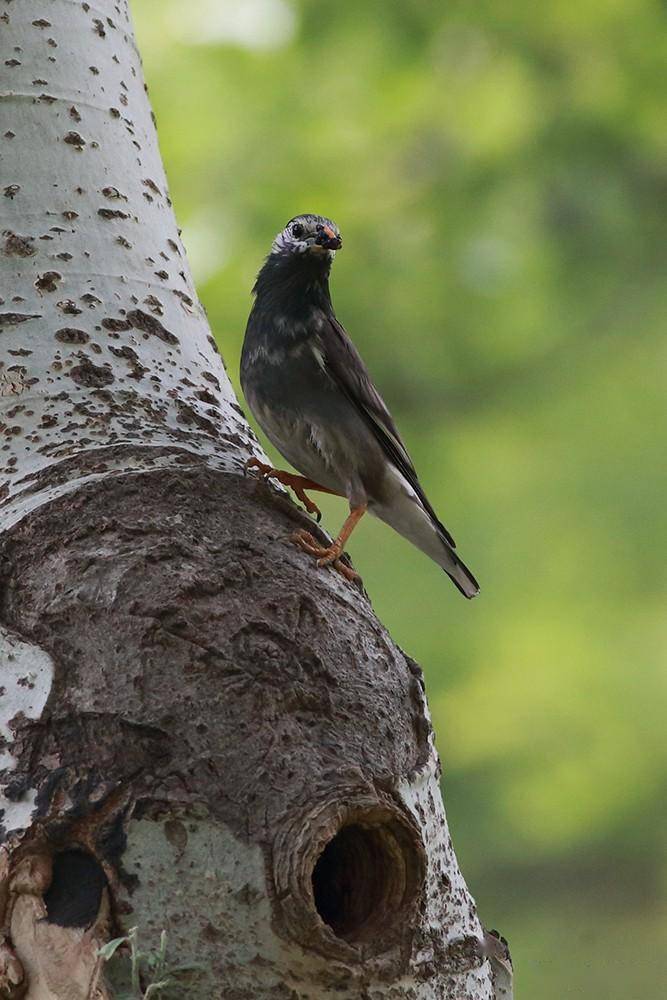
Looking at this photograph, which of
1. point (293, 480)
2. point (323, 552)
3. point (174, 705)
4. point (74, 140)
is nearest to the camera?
point (174, 705)

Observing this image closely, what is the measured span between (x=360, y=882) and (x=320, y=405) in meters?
1.61

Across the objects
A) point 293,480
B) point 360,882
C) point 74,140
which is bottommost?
point 360,882

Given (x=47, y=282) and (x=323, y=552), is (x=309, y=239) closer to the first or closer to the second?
(x=47, y=282)

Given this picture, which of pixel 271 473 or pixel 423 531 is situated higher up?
pixel 271 473

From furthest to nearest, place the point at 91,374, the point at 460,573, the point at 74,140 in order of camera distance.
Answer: the point at 460,573 < the point at 74,140 < the point at 91,374

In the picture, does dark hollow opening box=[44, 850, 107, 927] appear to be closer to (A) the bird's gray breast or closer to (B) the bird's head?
(A) the bird's gray breast

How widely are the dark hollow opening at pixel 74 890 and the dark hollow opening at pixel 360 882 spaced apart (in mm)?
379

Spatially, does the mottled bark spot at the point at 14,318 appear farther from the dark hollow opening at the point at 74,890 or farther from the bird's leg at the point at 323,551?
the dark hollow opening at the point at 74,890

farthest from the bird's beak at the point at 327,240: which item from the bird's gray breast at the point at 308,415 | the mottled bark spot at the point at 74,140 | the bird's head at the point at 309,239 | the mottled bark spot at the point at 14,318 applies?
the mottled bark spot at the point at 14,318

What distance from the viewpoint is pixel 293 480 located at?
10.2 feet

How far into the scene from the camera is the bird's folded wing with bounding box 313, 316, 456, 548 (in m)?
3.44

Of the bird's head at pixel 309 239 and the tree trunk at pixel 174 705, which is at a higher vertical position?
the bird's head at pixel 309 239

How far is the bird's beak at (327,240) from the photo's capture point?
3.72 metres

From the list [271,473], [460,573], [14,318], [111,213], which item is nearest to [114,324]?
[14,318]
